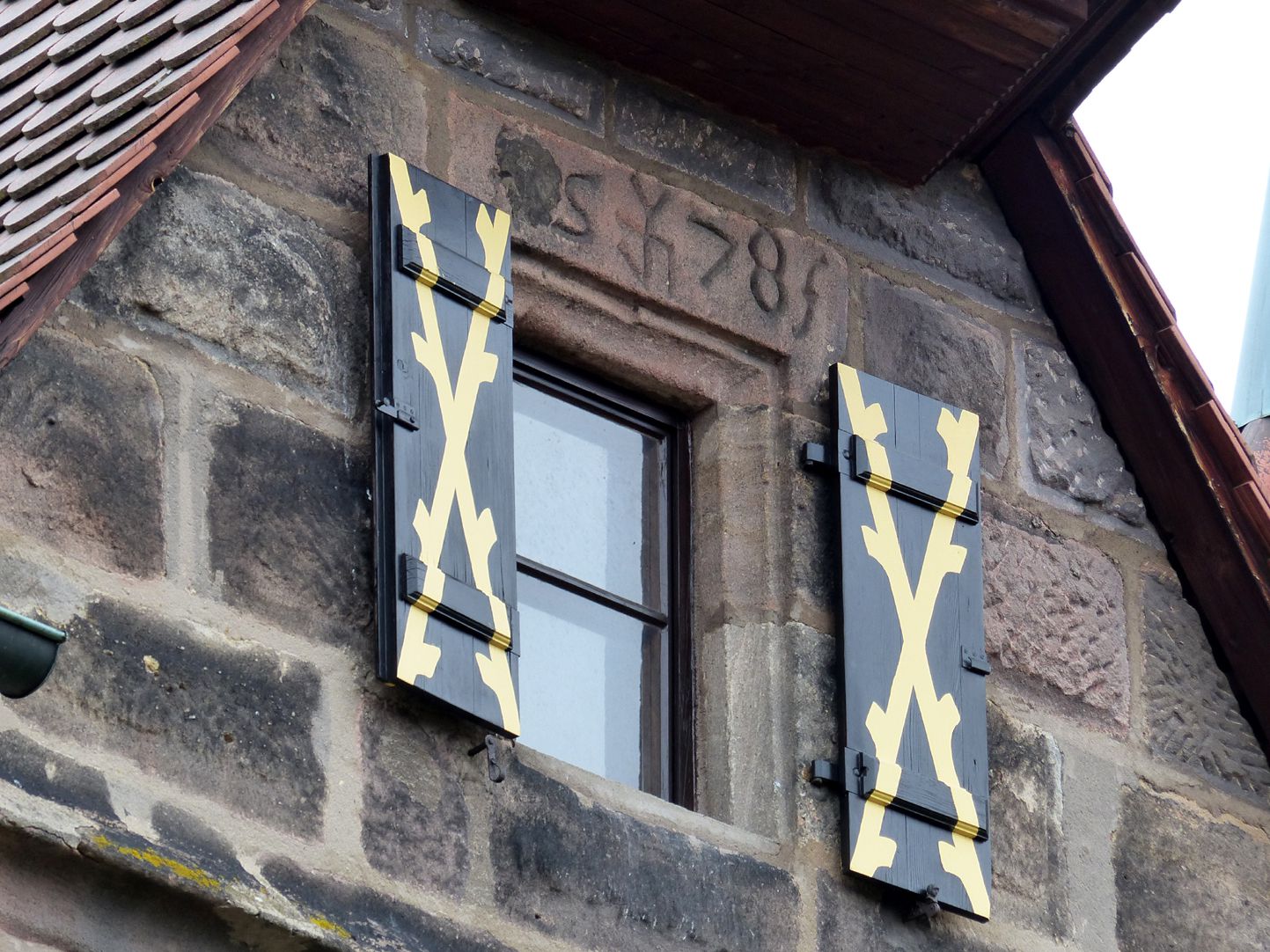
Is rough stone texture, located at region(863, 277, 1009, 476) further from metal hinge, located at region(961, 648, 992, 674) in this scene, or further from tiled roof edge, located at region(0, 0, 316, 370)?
tiled roof edge, located at region(0, 0, 316, 370)

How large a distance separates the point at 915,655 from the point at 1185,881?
0.68 meters

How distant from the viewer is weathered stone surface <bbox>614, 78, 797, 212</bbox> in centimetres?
594

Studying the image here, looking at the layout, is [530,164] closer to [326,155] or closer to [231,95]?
[326,155]

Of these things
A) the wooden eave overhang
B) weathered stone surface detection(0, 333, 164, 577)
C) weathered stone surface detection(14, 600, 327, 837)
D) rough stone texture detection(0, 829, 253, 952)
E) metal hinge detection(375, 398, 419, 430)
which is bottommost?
rough stone texture detection(0, 829, 253, 952)

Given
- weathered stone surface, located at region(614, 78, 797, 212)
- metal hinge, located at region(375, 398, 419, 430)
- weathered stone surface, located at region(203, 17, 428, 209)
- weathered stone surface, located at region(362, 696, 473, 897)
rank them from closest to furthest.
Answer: weathered stone surface, located at region(362, 696, 473, 897)
metal hinge, located at region(375, 398, 419, 430)
weathered stone surface, located at region(203, 17, 428, 209)
weathered stone surface, located at region(614, 78, 797, 212)

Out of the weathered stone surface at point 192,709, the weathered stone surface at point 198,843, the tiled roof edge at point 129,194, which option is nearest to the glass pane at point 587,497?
the weathered stone surface at point 192,709

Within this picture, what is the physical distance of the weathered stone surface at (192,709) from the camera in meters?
4.72

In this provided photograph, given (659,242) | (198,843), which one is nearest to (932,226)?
(659,242)

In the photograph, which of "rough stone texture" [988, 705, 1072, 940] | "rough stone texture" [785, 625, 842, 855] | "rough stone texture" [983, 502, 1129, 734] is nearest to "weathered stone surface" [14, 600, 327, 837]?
"rough stone texture" [785, 625, 842, 855]

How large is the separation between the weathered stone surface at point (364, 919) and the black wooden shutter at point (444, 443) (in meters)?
0.33

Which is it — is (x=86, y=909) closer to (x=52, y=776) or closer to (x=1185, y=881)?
(x=52, y=776)

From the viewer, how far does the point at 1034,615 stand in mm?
6055

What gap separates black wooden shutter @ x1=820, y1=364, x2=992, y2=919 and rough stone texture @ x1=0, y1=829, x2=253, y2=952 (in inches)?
50.1

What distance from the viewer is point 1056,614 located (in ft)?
20.0
